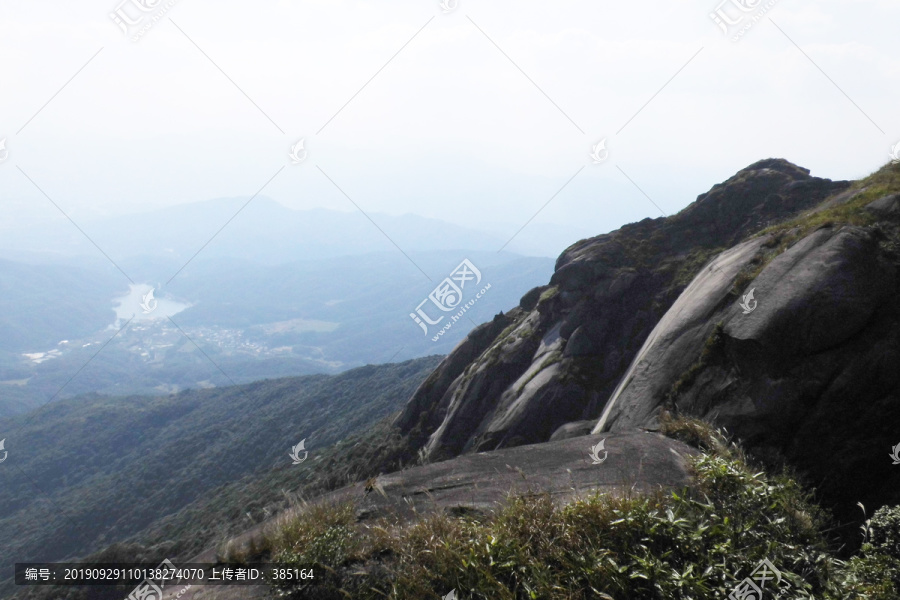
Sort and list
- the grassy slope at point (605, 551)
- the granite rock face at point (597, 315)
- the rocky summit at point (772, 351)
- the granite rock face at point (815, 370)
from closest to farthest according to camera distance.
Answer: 1. the grassy slope at point (605, 551)
2. the granite rock face at point (815, 370)
3. the rocky summit at point (772, 351)
4. the granite rock face at point (597, 315)

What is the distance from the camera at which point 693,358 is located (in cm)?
1200

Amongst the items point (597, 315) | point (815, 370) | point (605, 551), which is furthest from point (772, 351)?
point (597, 315)

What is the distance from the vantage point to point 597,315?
25.9 m

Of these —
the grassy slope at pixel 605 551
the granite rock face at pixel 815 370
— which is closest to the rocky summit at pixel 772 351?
the granite rock face at pixel 815 370

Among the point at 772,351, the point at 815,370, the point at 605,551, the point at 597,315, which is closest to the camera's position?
the point at 605,551

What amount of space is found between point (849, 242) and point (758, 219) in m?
17.3

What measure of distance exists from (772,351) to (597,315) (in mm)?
16028

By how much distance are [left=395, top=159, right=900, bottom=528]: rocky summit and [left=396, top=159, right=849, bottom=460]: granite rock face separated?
0.11 m

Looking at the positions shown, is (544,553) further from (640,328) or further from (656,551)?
(640,328)

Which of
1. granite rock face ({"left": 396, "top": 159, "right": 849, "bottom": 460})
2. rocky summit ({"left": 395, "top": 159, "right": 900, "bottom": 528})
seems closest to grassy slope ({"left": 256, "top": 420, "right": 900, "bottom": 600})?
rocky summit ({"left": 395, "top": 159, "right": 900, "bottom": 528})

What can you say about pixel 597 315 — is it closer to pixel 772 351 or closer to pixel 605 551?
pixel 772 351

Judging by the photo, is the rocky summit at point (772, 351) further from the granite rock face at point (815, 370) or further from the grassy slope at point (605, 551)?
the grassy slope at point (605, 551)

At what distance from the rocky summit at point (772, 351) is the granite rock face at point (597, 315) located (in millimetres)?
108

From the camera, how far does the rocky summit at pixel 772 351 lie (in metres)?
8.63
